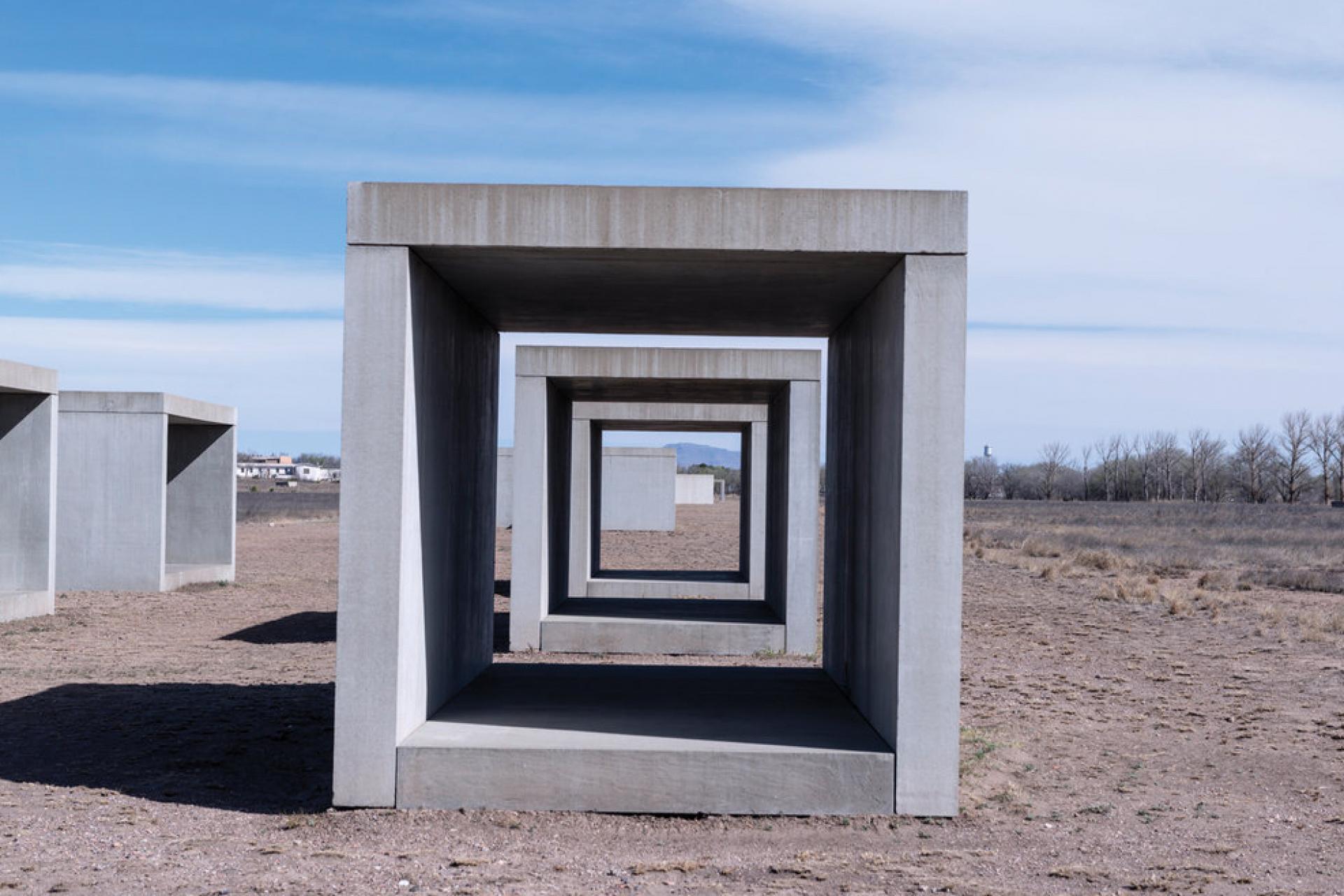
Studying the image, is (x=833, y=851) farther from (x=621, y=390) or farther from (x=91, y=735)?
(x=621, y=390)

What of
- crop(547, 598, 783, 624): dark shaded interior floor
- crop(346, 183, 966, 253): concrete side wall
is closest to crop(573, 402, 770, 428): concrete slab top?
crop(547, 598, 783, 624): dark shaded interior floor

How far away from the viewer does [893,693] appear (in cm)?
629

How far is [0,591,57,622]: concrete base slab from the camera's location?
14469 millimetres

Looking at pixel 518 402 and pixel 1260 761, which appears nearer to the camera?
pixel 1260 761

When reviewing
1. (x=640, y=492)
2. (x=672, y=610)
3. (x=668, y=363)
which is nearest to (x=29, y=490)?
(x=672, y=610)

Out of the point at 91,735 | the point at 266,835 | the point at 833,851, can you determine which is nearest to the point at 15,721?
the point at 91,735

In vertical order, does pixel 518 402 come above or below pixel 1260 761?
above

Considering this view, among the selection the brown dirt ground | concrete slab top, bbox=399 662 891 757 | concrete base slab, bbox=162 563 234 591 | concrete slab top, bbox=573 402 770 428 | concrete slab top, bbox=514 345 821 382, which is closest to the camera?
the brown dirt ground

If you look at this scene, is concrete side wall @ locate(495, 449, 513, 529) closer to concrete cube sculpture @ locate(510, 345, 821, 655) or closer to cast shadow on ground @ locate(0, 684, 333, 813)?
concrete cube sculpture @ locate(510, 345, 821, 655)

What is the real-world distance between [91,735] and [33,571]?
27.3ft

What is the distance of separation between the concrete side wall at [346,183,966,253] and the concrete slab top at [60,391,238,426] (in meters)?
13.4

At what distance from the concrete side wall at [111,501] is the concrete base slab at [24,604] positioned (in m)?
2.88

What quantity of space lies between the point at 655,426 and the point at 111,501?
8.27 meters

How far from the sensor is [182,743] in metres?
7.97
